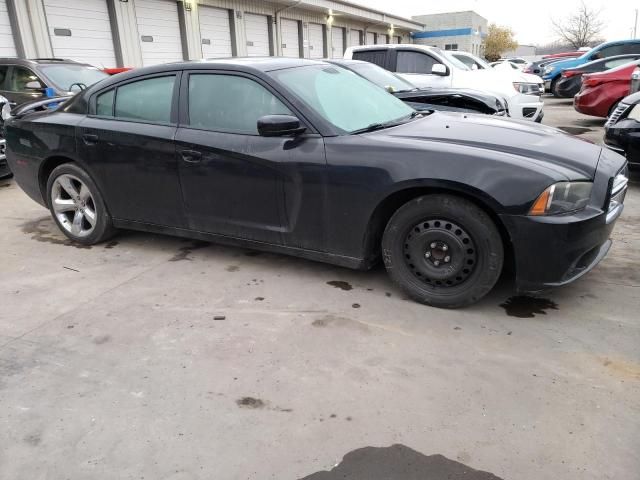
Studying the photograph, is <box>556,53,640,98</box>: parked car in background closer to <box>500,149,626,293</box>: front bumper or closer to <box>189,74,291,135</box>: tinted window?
<box>500,149,626,293</box>: front bumper

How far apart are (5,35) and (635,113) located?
12.6 meters

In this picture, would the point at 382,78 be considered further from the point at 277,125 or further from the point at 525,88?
the point at 277,125

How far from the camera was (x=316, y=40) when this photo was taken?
25.5m

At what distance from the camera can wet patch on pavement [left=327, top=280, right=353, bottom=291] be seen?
11.9 ft

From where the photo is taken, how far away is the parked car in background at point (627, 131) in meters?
5.61

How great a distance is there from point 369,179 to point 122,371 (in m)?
1.80

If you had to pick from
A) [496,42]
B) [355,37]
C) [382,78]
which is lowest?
[382,78]

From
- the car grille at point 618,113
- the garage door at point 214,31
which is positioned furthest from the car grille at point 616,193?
the garage door at point 214,31

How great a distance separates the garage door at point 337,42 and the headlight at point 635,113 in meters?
22.7

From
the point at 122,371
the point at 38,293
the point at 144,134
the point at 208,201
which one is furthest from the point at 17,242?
Answer: the point at 122,371

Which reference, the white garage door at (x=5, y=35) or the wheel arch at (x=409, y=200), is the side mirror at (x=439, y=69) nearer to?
the wheel arch at (x=409, y=200)

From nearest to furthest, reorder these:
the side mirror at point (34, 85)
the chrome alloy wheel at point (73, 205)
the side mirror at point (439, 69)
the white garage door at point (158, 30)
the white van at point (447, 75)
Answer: the chrome alloy wheel at point (73, 205)
the side mirror at point (34, 85)
the side mirror at point (439, 69)
the white van at point (447, 75)
the white garage door at point (158, 30)

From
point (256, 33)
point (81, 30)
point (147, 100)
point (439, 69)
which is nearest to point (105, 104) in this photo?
point (147, 100)

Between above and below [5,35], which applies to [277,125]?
below
